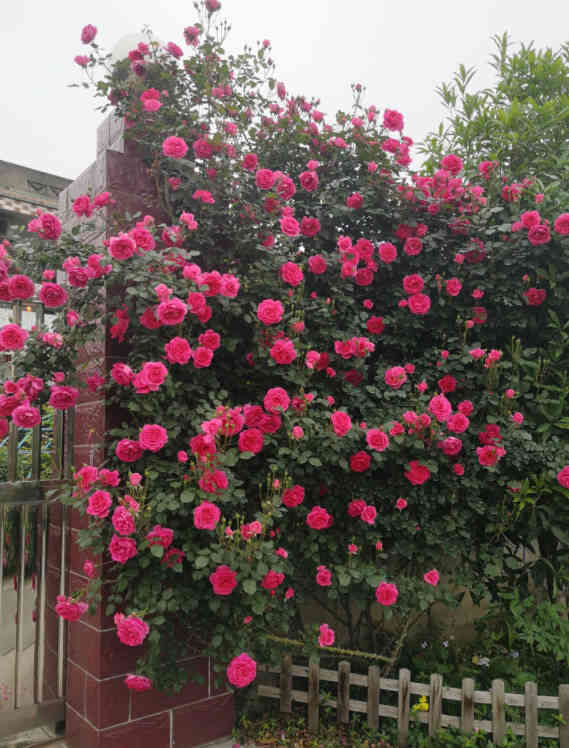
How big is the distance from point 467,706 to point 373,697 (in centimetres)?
40

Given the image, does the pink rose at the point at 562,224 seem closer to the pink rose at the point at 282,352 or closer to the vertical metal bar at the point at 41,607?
the pink rose at the point at 282,352

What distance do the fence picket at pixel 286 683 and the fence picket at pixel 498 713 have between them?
0.87 m

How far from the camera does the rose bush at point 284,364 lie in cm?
172

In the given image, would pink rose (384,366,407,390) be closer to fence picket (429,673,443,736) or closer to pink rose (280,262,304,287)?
pink rose (280,262,304,287)

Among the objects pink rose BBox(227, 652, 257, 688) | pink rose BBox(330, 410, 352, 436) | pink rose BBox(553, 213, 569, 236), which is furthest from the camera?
pink rose BBox(553, 213, 569, 236)

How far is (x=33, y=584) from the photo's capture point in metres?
2.13

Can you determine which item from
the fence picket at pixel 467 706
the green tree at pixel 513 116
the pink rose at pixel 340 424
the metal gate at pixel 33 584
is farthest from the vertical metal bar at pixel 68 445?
the green tree at pixel 513 116

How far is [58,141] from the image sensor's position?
40.1 feet

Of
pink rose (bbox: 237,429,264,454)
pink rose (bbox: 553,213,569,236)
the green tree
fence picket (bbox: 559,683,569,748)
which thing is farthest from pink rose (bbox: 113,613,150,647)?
the green tree

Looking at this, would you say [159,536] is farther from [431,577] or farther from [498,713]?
[498,713]

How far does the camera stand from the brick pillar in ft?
6.31

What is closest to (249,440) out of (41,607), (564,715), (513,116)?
(41,607)

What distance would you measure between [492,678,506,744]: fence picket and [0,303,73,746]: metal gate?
1824mm

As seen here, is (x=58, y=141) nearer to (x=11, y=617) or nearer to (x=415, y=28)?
(x=415, y=28)
